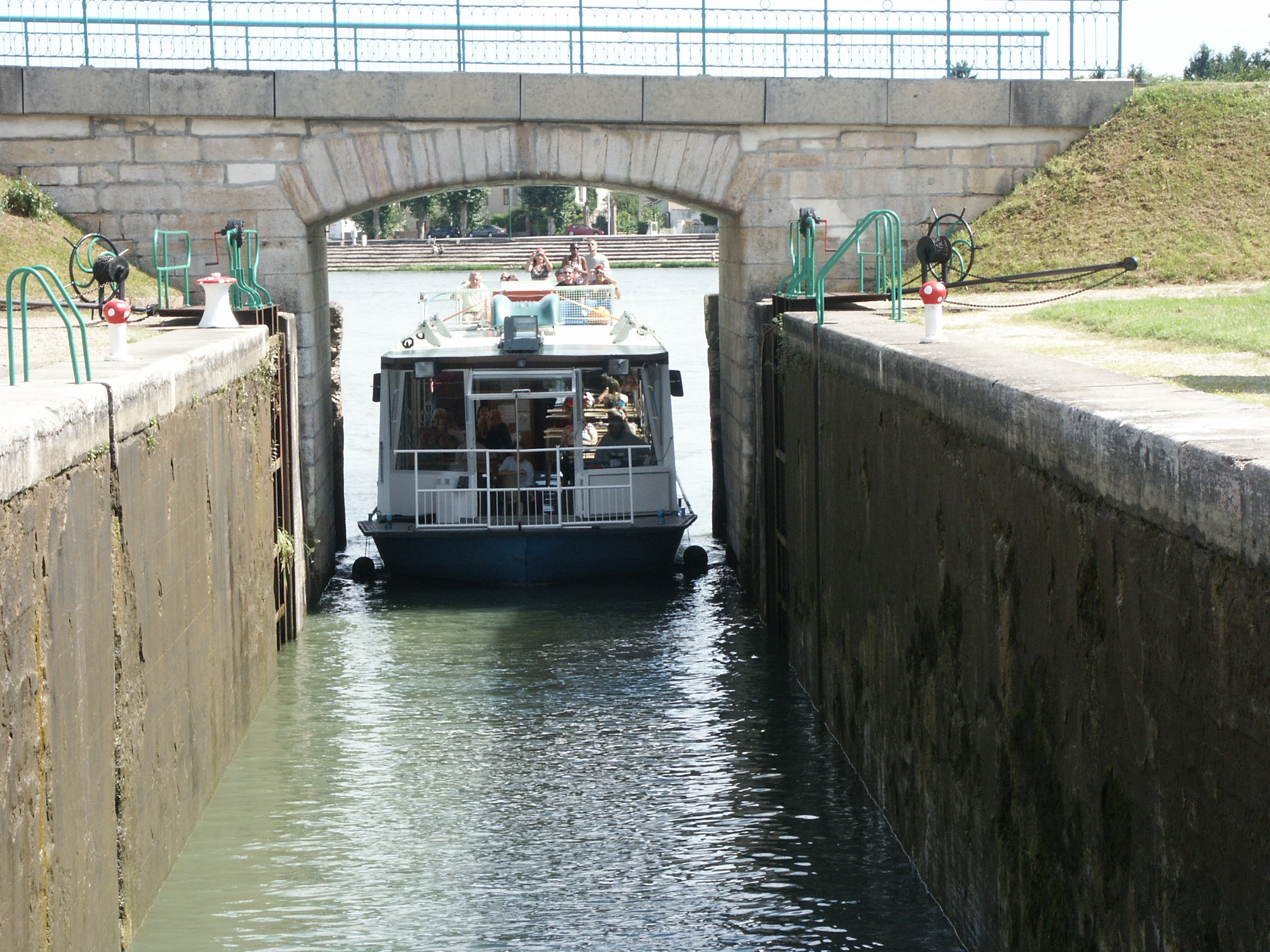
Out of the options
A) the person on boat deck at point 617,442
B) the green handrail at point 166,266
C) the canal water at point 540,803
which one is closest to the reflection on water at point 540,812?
the canal water at point 540,803

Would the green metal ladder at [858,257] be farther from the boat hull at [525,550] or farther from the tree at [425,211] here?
the tree at [425,211]

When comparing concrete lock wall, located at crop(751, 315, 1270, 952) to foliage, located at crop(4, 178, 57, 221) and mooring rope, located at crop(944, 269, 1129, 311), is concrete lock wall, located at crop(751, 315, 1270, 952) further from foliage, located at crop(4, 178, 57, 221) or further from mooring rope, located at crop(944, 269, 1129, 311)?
foliage, located at crop(4, 178, 57, 221)

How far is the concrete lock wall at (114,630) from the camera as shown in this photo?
573 centimetres

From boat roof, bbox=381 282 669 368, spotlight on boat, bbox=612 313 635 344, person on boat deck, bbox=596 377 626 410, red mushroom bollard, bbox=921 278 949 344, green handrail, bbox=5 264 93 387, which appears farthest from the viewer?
spotlight on boat, bbox=612 313 635 344

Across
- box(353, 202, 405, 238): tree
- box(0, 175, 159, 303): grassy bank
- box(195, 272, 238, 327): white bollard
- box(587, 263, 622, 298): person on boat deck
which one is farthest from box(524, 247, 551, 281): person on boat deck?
box(353, 202, 405, 238): tree

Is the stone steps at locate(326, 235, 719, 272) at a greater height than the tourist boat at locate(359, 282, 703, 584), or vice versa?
the stone steps at locate(326, 235, 719, 272)

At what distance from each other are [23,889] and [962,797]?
4.02 meters

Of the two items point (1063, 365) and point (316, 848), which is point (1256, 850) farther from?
point (316, 848)

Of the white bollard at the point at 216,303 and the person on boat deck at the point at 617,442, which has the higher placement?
the white bollard at the point at 216,303

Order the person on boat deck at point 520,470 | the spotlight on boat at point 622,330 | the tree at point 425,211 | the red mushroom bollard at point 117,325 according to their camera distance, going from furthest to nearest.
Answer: the tree at point 425,211 → the spotlight on boat at point 622,330 → the person on boat deck at point 520,470 → the red mushroom bollard at point 117,325

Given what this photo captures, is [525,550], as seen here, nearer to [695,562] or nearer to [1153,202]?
[695,562]

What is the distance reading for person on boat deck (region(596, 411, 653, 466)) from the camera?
1745 cm

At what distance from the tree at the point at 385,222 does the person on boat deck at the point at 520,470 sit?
223ft

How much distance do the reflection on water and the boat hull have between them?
1.42m
